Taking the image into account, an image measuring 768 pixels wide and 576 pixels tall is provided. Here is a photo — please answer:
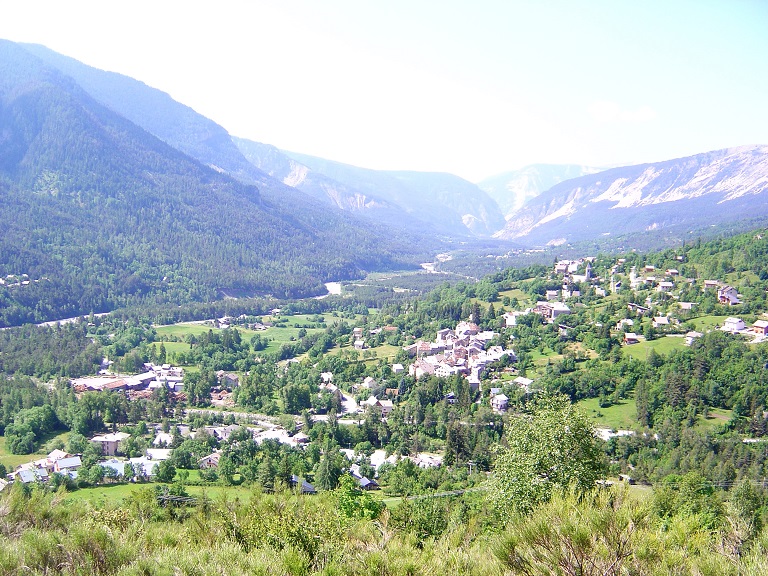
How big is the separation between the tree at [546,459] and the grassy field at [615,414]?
21084mm

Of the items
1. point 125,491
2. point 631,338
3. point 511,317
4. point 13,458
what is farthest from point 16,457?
point 631,338

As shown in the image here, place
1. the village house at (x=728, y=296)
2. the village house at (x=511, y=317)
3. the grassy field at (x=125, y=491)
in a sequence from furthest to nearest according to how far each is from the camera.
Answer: the village house at (x=511, y=317) < the village house at (x=728, y=296) < the grassy field at (x=125, y=491)

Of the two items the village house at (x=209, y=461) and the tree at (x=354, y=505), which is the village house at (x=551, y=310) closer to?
the village house at (x=209, y=461)

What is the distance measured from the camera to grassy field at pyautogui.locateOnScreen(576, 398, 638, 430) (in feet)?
119

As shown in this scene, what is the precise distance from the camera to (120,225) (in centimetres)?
10938

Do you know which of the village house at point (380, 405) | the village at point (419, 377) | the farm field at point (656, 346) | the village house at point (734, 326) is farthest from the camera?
the village house at point (734, 326)

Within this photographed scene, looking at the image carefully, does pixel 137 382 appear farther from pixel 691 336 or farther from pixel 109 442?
pixel 691 336

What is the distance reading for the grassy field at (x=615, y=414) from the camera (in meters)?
36.3

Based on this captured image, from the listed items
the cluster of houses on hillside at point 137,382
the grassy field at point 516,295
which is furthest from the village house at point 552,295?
the cluster of houses on hillside at point 137,382

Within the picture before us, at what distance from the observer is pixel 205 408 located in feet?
140

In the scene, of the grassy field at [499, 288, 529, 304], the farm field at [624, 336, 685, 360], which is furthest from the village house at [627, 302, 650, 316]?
the grassy field at [499, 288, 529, 304]

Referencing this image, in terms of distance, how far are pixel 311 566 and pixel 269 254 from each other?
120m

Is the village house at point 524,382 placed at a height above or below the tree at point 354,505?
below

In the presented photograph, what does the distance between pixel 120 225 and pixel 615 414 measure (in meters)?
101
